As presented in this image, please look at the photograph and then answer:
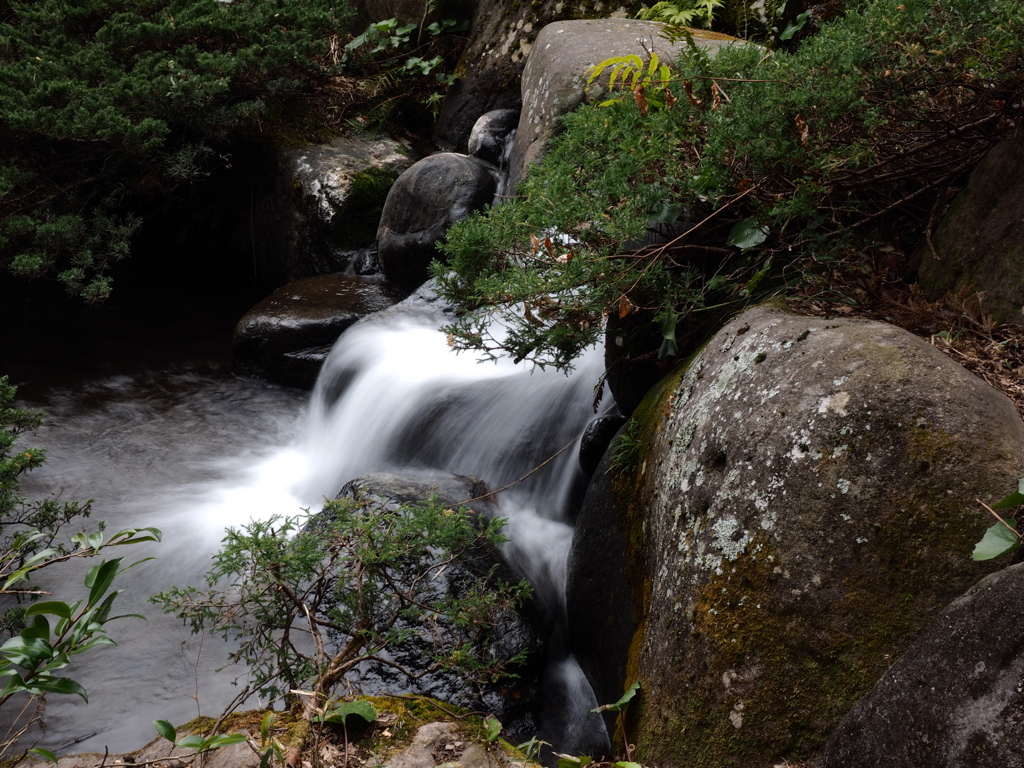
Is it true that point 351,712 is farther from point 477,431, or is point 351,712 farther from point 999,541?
point 477,431

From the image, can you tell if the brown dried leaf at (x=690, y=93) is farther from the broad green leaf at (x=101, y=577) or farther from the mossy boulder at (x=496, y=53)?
the mossy boulder at (x=496, y=53)

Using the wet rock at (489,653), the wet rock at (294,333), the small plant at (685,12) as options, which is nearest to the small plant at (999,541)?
the wet rock at (489,653)

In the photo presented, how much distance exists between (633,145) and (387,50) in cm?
726

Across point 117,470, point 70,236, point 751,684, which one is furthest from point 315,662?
point 70,236

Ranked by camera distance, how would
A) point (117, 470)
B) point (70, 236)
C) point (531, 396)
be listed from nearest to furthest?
1. point (531, 396)
2. point (117, 470)
3. point (70, 236)

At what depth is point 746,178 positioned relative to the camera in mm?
2836

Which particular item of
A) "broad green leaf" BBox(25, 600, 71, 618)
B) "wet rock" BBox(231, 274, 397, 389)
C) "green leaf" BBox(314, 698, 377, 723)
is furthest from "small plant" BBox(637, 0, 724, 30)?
"broad green leaf" BBox(25, 600, 71, 618)

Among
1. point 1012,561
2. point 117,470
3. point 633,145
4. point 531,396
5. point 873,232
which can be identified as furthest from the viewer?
point 117,470

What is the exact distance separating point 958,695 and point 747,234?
190 centimetres

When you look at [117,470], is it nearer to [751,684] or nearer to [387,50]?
[751,684]

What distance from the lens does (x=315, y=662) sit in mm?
2549

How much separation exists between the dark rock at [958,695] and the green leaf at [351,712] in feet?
4.30

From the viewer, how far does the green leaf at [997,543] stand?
167 centimetres

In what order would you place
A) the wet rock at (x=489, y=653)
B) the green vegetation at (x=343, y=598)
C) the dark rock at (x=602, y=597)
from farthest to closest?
the wet rock at (x=489, y=653) < the dark rock at (x=602, y=597) < the green vegetation at (x=343, y=598)
